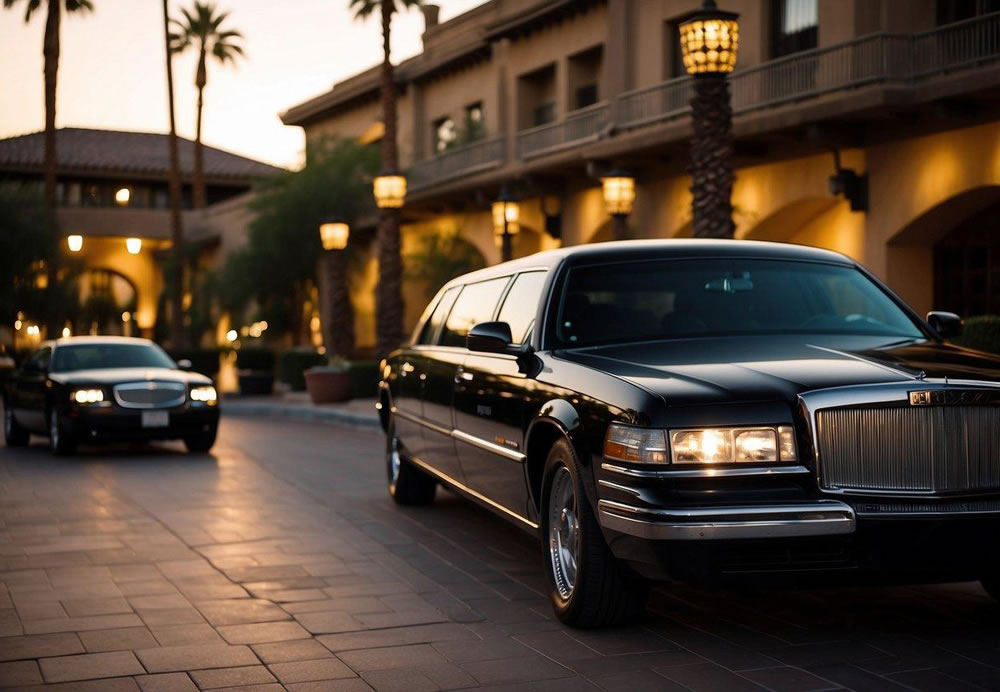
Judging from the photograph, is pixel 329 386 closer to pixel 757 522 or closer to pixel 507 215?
pixel 507 215

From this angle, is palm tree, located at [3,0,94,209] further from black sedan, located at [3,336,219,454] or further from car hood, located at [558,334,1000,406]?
car hood, located at [558,334,1000,406]

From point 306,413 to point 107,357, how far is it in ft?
28.8

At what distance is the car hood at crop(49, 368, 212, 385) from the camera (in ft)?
50.3

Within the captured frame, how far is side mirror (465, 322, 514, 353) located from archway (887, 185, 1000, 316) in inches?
580

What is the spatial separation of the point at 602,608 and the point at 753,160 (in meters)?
18.7

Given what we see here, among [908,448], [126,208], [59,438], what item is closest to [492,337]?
[908,448]

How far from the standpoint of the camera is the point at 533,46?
32.4 metres

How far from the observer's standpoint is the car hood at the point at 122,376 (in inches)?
603

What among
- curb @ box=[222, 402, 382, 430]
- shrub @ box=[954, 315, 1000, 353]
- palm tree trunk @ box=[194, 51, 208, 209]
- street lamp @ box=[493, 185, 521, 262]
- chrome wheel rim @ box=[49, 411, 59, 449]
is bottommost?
curb @ box=[222, 402, 382, 430]

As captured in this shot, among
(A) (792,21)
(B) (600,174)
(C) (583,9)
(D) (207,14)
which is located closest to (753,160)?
(A) (792,21)

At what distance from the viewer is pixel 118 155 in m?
57.8

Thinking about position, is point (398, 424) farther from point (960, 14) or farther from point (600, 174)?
point (600, 174)

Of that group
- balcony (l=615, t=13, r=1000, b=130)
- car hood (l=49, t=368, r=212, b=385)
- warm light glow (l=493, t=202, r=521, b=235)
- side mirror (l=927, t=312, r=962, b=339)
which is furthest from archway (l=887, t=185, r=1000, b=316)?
side mirror (l=927, t=312, r=962, b=339)

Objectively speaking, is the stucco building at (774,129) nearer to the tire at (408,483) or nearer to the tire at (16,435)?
the tire at (408,483)
